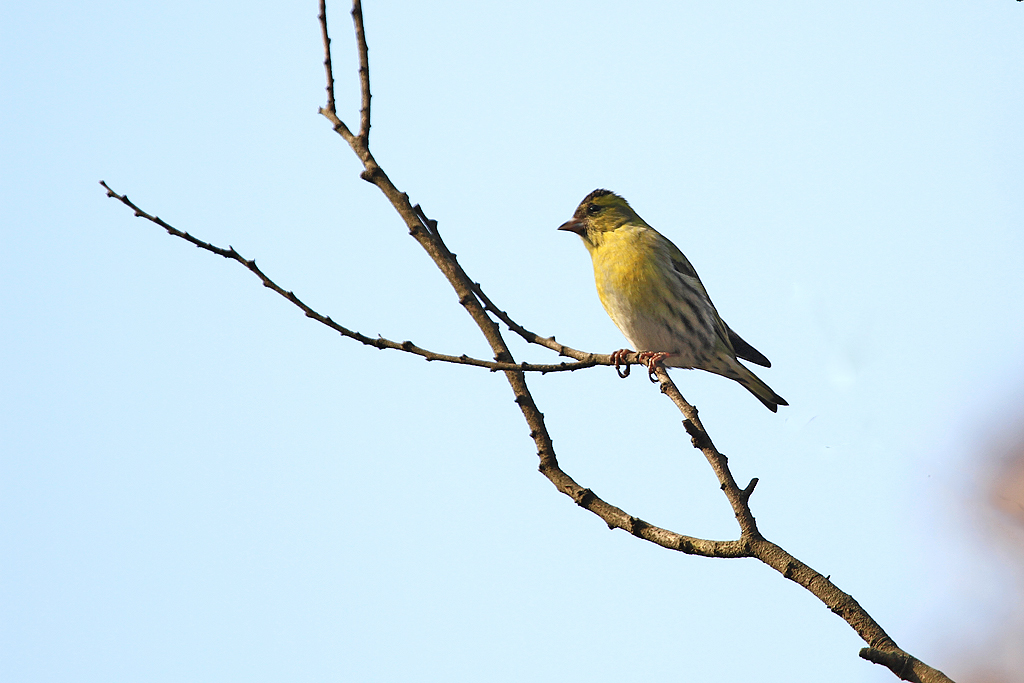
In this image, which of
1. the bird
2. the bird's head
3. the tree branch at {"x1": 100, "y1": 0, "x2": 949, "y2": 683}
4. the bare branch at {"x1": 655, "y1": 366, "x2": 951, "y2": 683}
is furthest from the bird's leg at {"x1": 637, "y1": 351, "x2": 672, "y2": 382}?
the bare branch at {"x1": 655, "y1": 366, "x2": 951, "y2": 683}

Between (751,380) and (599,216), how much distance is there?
1632 millimetres

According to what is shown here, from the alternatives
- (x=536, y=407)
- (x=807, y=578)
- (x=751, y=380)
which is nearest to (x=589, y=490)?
(x=536, y=407)

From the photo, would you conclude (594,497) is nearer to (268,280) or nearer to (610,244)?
(268,280)

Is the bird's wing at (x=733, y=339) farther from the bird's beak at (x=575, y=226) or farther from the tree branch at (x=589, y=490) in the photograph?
the tree branch at (x=589, y=490)

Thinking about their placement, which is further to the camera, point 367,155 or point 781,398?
point 781,398

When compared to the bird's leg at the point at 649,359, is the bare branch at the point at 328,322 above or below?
below

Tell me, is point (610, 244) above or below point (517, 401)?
above

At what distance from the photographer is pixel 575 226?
704cm

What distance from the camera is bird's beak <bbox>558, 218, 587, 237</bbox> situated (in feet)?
23.0

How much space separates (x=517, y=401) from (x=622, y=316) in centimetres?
307

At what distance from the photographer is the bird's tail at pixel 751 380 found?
6609mm

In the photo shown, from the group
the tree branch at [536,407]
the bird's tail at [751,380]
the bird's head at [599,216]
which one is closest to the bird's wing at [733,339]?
the bird's tail at [751,380]

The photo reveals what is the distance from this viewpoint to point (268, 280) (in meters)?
3.07

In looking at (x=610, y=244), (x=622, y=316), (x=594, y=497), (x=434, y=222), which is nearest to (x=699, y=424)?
(x=594, y=497)
